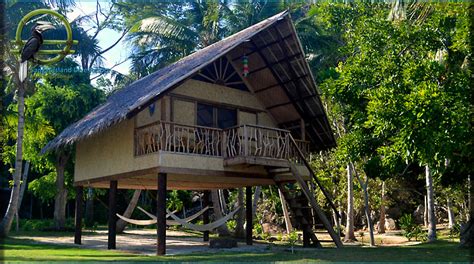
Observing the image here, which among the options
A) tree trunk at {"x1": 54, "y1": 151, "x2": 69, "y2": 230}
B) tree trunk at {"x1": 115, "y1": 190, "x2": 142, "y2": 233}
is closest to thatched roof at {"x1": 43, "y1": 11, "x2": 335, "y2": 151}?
tree trunk at {"x1": 115, "y1": 190, "x2": 142, "y2": 233}

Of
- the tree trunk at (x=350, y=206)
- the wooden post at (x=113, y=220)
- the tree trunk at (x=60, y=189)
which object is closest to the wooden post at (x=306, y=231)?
the tree trunk at (x=350, y=206)

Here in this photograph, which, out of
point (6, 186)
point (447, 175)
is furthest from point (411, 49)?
point (6, 186)

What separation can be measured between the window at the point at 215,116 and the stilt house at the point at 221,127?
28 millimetres

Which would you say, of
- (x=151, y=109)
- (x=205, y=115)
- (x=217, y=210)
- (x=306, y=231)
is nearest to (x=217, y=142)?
(x=205, y=115)

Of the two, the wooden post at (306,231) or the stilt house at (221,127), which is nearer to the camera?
the stilt house at (221,127)

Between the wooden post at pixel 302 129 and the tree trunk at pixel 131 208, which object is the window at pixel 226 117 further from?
the tree trunk at pixel 131 208

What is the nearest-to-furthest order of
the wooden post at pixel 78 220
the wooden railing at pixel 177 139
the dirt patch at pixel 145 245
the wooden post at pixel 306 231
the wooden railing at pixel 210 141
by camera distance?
the wooden railing at pixel 177 139
the wooden railing at pixel 210 141
the dirt patch at pixel 145 245
the wooden post at pixel 306 231
the wooden post at pixel 78 220

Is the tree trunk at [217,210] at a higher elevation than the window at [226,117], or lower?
lower

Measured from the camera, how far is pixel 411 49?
9703mm

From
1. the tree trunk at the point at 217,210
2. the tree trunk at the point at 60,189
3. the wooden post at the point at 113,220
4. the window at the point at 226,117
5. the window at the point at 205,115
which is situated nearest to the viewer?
the wooden post at the point at 113,220

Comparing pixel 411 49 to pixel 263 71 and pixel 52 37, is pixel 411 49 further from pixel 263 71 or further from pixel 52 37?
pixel 52 37

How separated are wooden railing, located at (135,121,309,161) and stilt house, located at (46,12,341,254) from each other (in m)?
0.02

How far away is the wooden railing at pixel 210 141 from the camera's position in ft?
35.8

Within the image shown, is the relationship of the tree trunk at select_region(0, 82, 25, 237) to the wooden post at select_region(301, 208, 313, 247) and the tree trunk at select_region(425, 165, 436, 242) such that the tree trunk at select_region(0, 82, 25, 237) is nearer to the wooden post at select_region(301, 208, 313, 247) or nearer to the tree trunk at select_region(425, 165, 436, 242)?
the wooden post at select_region(301, 208, 313, 247)
